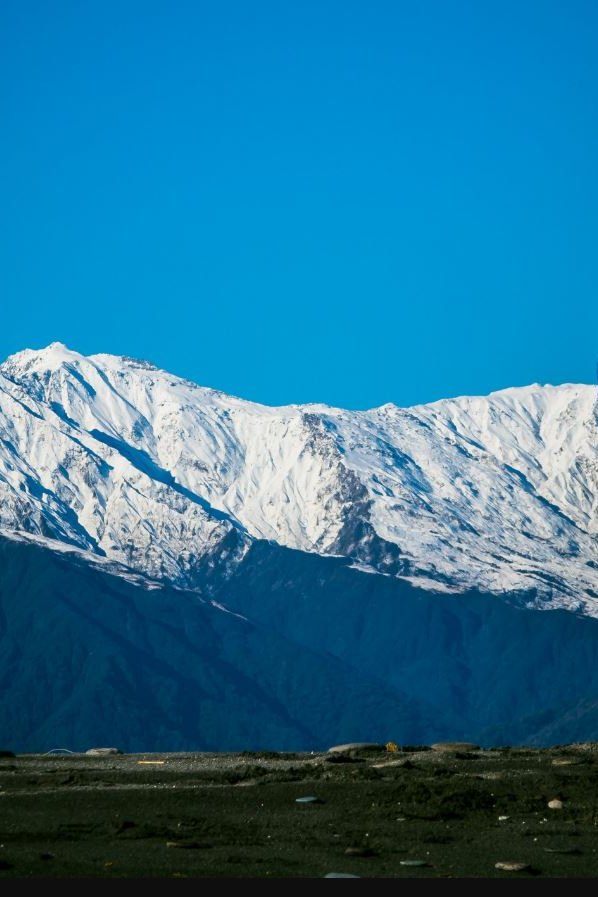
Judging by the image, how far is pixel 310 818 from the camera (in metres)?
61.4

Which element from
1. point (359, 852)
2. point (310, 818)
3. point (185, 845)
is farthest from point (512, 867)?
point (310, 818)

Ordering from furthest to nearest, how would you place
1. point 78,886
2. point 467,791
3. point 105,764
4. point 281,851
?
point 105,764, point 467,791, point 281,851, point 78,886

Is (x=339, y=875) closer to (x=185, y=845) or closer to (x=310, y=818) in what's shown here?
(x=185, y=845)

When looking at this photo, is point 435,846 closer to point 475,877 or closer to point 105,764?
point 475,877

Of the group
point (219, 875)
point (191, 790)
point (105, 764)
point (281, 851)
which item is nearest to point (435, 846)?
point (281, 851)

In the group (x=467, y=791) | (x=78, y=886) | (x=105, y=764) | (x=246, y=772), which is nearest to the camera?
(x=78, y=886)

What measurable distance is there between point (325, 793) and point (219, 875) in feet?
51.3

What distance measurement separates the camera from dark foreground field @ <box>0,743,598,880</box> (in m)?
52.3

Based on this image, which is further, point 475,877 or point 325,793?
point 325,793

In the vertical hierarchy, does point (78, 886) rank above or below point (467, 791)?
below

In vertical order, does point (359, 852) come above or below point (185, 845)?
above

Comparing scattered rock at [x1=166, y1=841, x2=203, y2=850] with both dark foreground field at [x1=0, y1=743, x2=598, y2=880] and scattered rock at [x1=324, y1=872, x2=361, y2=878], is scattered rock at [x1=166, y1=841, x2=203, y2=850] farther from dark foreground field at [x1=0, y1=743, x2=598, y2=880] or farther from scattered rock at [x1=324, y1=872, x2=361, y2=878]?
scattered rock at [x1=324, y1=872, x2=361, y2=878]

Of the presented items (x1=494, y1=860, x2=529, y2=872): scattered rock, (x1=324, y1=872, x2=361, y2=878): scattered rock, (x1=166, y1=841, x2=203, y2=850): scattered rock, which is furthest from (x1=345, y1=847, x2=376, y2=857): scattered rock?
(x1=166, y1=841, x2=203, y2=850): scattered rock

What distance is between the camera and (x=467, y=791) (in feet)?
214
